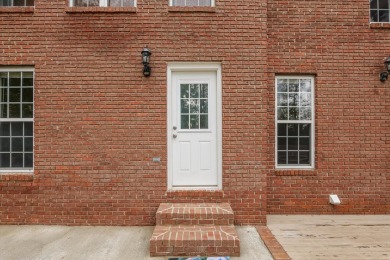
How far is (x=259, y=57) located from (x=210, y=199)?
102 inches

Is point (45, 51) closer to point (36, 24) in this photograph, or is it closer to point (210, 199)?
point (36, 24)

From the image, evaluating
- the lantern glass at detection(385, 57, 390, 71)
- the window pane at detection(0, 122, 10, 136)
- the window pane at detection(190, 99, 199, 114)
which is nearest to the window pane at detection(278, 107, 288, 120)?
the window pane at detection(190, 99, 199, 114)

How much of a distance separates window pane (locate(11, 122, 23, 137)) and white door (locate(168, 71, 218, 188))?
2680mm

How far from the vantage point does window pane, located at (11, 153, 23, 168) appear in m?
5.27

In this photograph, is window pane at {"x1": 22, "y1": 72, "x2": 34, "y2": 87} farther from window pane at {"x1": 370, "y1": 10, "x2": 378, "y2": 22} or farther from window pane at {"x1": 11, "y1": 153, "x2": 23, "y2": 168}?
window pane at {"x1": 370, "y1": 10, "x2": 378, "y2": 22}

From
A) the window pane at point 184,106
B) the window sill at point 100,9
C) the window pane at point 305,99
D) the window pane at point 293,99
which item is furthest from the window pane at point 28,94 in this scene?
the window pane at point 305,99

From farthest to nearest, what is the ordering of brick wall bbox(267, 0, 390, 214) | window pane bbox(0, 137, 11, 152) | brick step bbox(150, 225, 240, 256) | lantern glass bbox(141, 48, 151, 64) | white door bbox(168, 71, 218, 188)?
1. brick wall bbox(267, 0, 390, 214)
2. window pane bbox(0, 137, 11, 152)
3. white door bbox(168, 71, 218, 188)
4. lantern glass bbox(141, 48, 151, 64)
5. brick step bbox(150, 225, 240, 256)

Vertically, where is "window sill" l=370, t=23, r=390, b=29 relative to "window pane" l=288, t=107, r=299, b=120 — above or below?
above

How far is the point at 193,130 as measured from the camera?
5219mm

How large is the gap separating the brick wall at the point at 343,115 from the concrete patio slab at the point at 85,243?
5.59 ft

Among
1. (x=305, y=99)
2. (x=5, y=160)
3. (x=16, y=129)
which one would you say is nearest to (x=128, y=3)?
(x=16, y=129)

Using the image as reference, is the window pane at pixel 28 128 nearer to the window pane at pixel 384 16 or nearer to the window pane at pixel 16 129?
the window pane at pixel 16 129

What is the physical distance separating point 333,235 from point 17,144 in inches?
218

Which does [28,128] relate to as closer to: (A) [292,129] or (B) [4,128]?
(B) [4,128]
